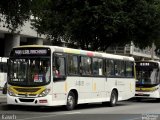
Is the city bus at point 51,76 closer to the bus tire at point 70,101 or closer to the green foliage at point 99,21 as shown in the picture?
the bus tire at point 70,101

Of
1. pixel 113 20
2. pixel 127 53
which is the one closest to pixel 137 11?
pixel 113 20

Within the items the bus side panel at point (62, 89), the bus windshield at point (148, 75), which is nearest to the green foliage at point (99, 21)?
the bus windshield at point (148, 75)

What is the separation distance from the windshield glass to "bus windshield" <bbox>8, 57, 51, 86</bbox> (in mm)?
12360

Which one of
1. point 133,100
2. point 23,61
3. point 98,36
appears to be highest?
point 98,36

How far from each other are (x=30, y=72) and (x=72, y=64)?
2.29 m

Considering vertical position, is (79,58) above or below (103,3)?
below

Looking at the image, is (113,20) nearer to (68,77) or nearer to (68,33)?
(68,33)

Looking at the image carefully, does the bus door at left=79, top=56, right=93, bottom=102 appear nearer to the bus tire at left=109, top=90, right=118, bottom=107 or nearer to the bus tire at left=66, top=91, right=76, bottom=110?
the bus tire at left=66, top=91, right=76, bottom=110

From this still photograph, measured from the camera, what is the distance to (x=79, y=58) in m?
21.9

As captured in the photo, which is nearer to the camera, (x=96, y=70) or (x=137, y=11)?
(x=96, y=70)

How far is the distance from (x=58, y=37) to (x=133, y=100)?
6.87m

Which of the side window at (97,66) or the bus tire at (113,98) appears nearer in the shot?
the side window at (97,66)

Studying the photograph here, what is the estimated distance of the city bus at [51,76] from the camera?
1956cm

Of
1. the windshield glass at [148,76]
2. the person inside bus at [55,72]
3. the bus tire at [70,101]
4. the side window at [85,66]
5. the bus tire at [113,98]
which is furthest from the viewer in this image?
the windshield glass at [148,76]
